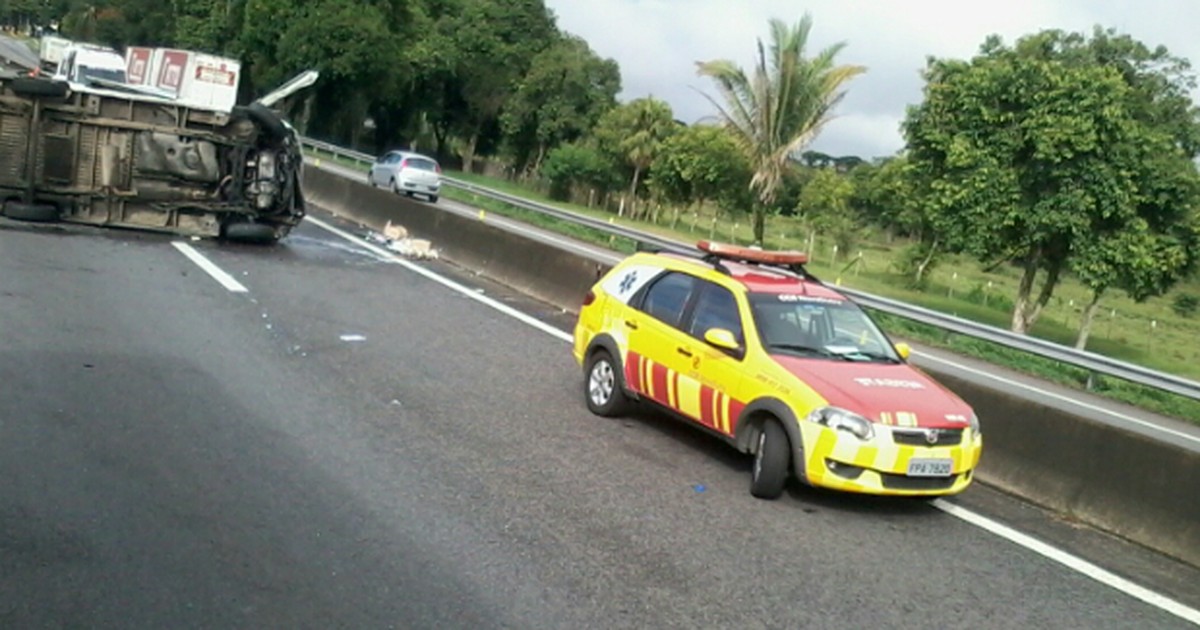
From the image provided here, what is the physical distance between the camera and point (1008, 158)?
31.6 metres

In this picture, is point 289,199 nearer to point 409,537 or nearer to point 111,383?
point 111,383

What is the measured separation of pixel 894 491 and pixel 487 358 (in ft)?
17.9

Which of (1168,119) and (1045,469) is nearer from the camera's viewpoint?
(1045,469)

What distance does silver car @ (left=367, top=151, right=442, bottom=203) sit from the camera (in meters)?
41.5

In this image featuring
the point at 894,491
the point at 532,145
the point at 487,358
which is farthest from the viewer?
the point at 532,145

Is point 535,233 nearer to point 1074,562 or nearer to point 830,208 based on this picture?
point 830,208

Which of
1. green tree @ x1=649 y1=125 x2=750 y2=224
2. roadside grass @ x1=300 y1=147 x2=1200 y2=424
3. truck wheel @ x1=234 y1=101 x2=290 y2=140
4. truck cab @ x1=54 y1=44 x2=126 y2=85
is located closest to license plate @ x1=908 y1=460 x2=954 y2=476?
roadside grass @ x1=300 y1=147 x2=1200 y2=424

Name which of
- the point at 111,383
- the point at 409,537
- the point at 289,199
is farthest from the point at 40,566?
the point at 289,199

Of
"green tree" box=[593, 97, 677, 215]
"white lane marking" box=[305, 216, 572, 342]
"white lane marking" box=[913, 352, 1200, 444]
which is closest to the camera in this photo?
"white lane marking" box=[305, 216, 572, 342]

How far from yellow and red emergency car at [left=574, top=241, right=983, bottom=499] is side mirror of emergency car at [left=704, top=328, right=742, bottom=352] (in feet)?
0.04

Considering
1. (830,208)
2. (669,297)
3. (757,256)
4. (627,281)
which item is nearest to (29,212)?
(627,281)

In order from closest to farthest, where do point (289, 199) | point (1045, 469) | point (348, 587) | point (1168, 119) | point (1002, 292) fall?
point (348, 587), point (1045, 469), point (289, 199), point (1168, 119), point (1002, 292)

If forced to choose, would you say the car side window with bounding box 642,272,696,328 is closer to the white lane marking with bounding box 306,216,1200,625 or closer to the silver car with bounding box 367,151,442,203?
the white lane marking with bounding box 306,216,1200,625

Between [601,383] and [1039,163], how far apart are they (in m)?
23.1
